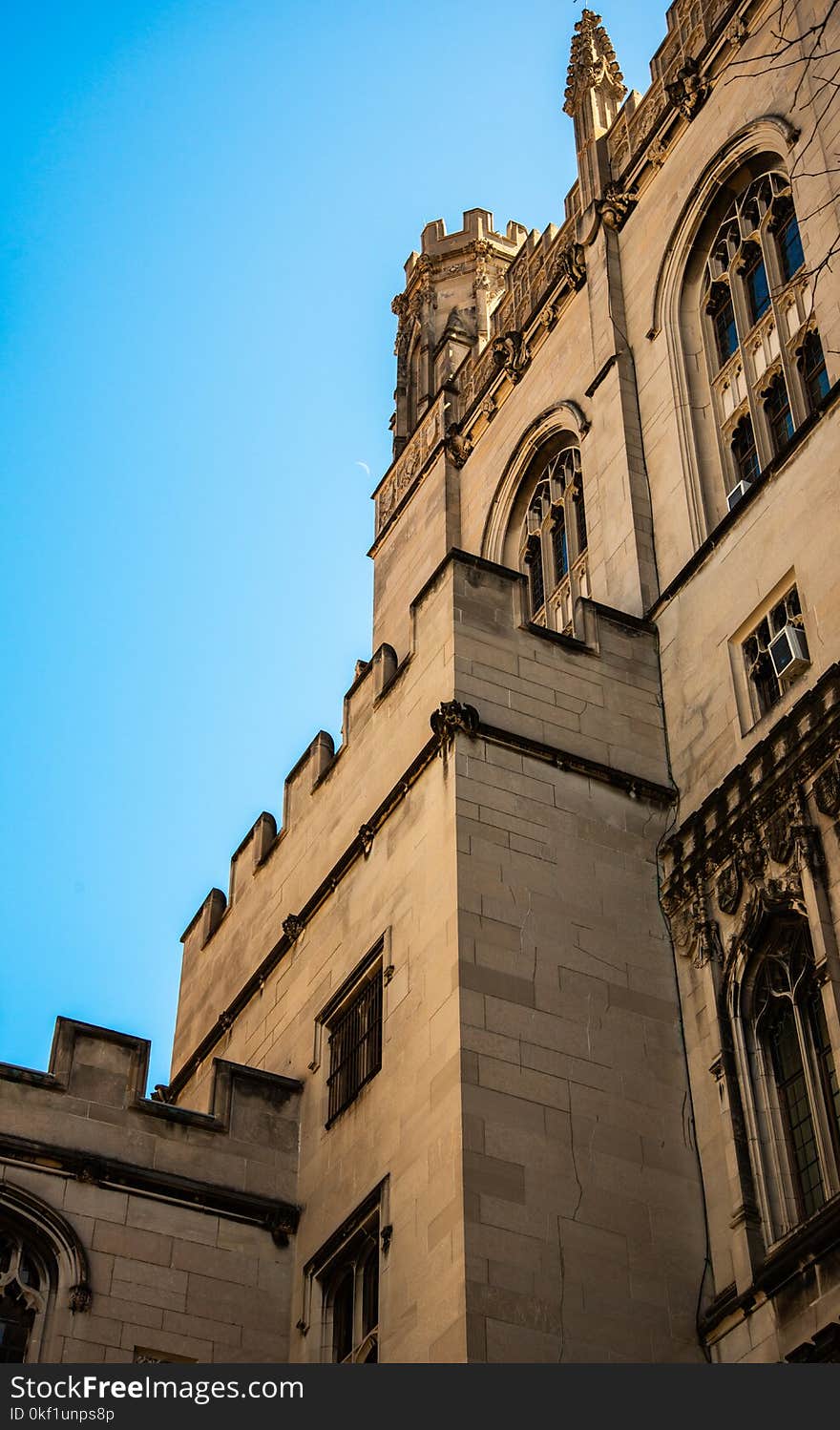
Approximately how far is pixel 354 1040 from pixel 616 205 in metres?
14.5

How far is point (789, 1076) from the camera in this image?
1855 cm

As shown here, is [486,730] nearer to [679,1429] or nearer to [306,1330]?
[306,1330]

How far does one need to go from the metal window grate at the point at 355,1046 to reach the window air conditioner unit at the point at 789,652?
5.29 m

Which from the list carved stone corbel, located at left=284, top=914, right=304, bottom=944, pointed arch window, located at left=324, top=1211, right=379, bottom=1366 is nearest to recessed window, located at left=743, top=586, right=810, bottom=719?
carved stone corbel, located at left=284, top=914, right=304, bottom=944

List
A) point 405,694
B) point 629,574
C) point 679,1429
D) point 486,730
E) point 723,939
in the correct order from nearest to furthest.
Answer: point 679,1429 → point 723,939 → point 486,730 → point 405,694 → point 629,574

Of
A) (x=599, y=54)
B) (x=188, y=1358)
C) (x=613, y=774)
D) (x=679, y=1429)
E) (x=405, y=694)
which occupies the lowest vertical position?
(x=679, y=1429)

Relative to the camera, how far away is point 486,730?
21297 millimetres

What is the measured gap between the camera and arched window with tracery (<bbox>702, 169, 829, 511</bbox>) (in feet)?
79.5

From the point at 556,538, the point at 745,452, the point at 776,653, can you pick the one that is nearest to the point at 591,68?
the point at 556,538

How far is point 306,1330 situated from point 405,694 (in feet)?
23.4

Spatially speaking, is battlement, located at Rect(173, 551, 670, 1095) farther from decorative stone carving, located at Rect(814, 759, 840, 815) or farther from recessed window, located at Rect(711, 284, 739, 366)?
recessed window, located at Rect(711, 284, 739, 366)

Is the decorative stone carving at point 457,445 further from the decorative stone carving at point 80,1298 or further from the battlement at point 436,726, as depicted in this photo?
the decorative stone carving at point 80,1298

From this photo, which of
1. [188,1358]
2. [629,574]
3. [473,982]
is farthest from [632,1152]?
[629,574]

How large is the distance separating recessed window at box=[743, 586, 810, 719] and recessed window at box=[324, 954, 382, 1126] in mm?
4948
